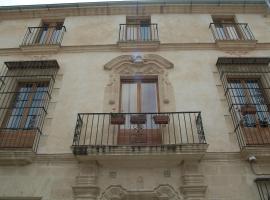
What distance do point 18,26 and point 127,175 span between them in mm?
7541

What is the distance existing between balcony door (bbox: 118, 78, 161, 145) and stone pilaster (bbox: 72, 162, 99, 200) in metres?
1.00

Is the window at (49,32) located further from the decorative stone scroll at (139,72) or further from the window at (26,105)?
the decorative stone scroll at (139,72)

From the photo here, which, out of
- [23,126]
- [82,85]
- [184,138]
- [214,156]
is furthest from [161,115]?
[23,126]

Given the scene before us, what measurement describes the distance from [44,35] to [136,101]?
475cm

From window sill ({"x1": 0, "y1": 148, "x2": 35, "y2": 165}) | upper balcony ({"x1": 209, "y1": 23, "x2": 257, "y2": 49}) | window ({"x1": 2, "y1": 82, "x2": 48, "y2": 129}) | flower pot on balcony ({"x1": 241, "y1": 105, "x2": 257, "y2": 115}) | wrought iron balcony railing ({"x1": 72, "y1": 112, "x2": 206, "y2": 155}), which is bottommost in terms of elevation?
window sill ({"x1": 0, "y1": 148, "x2": 35, "y2": 165})

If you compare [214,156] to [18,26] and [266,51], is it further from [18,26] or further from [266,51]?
[18,26]

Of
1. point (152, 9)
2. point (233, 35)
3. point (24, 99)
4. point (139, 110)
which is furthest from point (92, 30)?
point (233, 35)

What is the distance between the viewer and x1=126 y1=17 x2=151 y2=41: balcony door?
984cm

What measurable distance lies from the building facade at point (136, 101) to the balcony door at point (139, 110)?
3cm

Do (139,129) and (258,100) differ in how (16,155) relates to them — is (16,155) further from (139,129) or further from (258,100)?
(258,100)

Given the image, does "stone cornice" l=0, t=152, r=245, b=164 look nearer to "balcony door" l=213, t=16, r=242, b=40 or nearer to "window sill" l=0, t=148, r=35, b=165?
"window sill" l=0, t=148, r=35, b=165

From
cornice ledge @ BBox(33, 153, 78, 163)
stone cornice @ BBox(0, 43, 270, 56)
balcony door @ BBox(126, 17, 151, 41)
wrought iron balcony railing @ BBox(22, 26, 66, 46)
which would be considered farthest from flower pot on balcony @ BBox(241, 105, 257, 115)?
wrought iron balcony railing @ BBox(22, 26, 66, 46)

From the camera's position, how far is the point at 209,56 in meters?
8.79

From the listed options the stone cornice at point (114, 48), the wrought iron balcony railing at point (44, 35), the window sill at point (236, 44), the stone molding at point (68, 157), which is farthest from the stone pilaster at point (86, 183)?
the window sill at point (236, 44)
